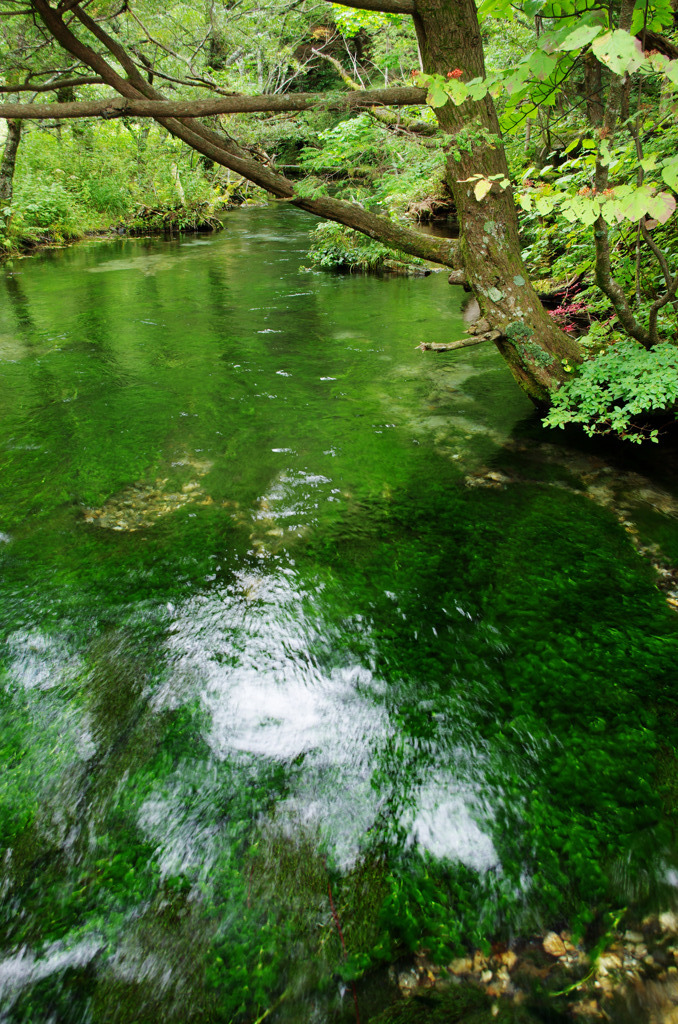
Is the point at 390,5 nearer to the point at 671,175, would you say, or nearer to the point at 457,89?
the point at 457,89

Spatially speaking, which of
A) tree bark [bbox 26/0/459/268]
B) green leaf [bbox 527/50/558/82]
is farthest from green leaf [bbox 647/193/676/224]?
tree bark [bbox 26/0/459/268]

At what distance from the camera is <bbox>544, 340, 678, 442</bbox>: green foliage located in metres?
3.65

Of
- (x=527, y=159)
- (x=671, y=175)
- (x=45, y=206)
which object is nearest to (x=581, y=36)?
(x=671, y=175)

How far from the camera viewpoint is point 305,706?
263cm

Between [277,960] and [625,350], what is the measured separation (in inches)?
167

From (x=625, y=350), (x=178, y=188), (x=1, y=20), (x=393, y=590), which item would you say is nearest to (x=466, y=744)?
(x=393, y=590)

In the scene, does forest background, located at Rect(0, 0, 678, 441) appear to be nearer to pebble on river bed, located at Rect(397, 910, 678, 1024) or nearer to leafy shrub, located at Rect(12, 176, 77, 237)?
pebble on river bed, located at Rect(397, 910, 678, 1024)

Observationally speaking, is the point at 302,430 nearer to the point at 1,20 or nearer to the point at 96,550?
the point at 96,550

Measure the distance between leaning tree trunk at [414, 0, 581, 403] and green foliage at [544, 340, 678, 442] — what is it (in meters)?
0.25

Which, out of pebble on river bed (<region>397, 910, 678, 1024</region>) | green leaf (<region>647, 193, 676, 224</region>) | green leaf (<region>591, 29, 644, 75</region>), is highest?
green leaf (<region>591, 29, 644, 75</region>)

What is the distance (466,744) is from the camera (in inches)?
94.5

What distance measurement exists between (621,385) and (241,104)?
3.59 meters

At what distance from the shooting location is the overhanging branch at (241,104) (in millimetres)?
4020

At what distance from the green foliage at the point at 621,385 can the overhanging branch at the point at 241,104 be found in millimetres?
2511
